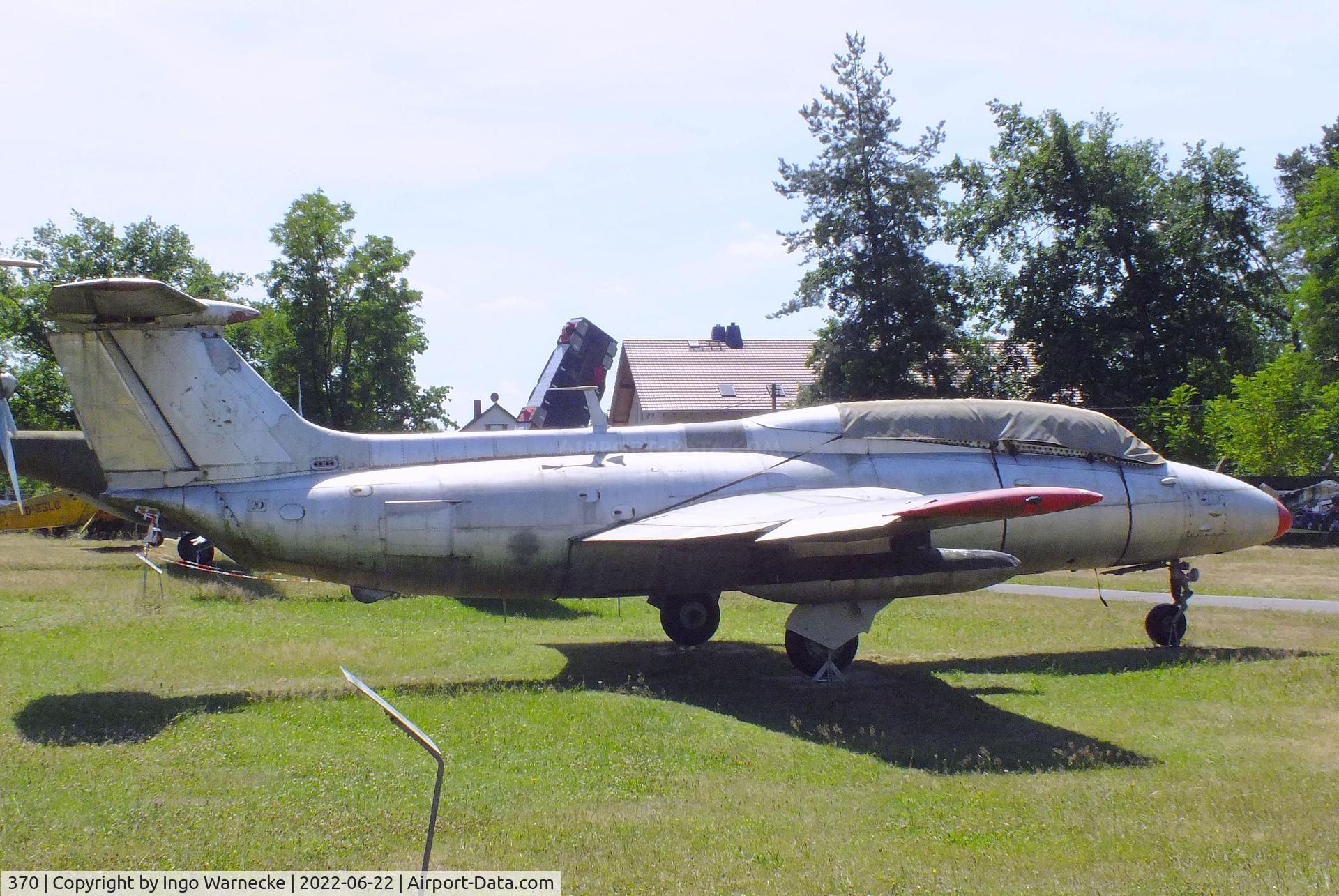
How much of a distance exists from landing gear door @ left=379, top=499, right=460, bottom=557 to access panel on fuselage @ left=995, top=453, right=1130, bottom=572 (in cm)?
699

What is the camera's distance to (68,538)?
3850 cm

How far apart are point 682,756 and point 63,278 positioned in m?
56.4

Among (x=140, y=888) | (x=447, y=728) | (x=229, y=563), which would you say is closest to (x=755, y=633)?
(x=447, y=728)

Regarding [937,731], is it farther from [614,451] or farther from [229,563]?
[229,563]

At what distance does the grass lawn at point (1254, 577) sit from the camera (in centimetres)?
2266

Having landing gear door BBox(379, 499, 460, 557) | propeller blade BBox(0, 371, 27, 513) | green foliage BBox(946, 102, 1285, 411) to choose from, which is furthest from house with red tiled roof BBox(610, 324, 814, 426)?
propeller blade BBox(0, 371, 27, 513)

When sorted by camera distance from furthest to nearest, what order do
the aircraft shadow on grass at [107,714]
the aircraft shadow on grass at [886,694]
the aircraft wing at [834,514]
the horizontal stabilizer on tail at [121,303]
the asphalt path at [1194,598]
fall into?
the asphalt path at [1194,598] < the horizontal stabilizer on tail at [121,303] < the aircraft wing at [834,514] < the aircraft shadow on grass at [886,694] < the aircraft shadow on grass at [107,714]

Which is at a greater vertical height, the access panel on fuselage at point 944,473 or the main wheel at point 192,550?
the access panel on fuselage at point 944,473

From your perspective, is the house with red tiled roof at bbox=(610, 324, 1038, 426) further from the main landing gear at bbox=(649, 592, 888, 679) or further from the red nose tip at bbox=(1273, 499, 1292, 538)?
the main landing gear at bbox=(649, 592, 888, 679)

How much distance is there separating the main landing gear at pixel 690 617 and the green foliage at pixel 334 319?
112 ft

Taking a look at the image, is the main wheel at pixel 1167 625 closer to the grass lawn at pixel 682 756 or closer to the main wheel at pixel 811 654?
Answer: the grass lawn at pixel 682 756

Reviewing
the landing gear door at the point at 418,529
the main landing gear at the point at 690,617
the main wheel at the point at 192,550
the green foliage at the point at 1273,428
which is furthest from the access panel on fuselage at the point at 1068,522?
the green foliage at the point at 1273,428

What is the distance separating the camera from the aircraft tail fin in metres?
11.2
